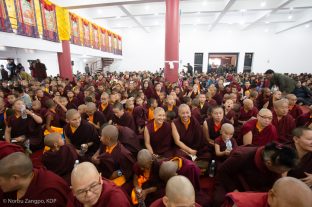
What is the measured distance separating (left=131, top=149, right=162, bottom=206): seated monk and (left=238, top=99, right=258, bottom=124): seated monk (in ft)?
8.67

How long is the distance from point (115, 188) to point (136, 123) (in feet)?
9.19

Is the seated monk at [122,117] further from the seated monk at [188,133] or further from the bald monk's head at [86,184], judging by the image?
the bald monk's head at [86,184]

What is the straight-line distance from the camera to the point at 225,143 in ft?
9.12

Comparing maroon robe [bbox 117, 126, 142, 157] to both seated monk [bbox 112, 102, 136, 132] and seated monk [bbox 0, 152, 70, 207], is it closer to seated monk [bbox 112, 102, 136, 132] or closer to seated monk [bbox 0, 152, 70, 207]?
seated monk [bbox 112, 102, 136, 132]

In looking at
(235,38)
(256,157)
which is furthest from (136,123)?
(235,38)

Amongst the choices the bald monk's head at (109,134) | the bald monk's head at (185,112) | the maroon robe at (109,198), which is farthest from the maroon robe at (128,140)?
the maroon robe at (109,198)

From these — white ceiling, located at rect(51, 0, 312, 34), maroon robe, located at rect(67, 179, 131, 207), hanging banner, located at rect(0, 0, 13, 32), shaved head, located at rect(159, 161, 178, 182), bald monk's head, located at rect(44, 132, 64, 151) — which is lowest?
shaved head, located at rect(159, 161, 178, 182)

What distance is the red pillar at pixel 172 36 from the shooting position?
7.82m

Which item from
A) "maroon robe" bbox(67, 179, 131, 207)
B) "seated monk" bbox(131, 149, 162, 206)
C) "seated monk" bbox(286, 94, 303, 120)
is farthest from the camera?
"seated monk" bbox(286, 94, 303, 120)

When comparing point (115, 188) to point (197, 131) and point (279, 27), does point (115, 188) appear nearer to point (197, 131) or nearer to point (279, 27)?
point (197, 131)

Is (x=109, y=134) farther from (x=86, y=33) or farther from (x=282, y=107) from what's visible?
(x=86, y=33)

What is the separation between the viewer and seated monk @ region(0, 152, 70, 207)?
148 cm

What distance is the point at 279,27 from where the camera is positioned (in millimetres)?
16578

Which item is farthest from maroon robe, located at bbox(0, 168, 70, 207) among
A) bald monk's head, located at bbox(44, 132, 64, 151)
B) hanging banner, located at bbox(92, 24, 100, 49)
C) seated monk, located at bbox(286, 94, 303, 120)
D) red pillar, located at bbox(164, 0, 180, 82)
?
hanging banner, located at bbox(92, 24, 100, 49)
